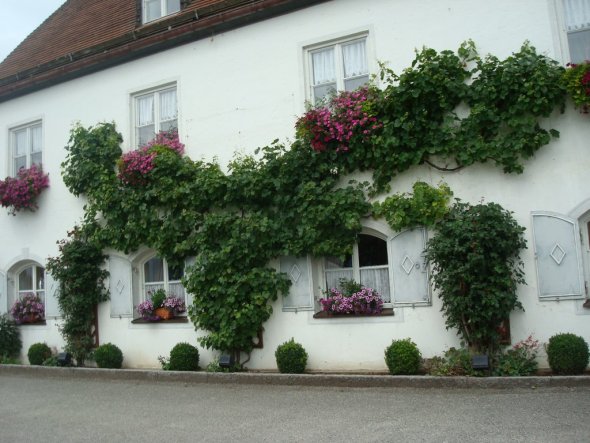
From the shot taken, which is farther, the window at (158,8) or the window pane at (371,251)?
the window at (158,8)

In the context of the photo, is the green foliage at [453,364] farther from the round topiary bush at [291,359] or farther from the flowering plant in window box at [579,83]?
the flowering plant in window box at [579,83]

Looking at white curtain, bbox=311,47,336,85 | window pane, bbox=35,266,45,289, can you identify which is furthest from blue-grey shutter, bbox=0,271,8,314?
white curtain, bbox=311,47,336,85

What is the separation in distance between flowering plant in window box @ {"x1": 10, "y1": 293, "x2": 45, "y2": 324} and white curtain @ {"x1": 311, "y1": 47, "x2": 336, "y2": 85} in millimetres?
7788

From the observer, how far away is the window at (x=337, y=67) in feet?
30.5

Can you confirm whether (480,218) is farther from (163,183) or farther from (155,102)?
(155,102)

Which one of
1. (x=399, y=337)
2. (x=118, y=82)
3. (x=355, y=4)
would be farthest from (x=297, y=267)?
(x=118, y=82)

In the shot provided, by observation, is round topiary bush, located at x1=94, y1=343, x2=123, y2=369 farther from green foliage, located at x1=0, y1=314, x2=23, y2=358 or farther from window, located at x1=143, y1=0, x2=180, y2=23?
window, located at x1=143, y1=0, x2=180, y2=23

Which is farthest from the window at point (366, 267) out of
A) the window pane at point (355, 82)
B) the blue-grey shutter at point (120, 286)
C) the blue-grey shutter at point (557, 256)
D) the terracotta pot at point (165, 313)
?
the blue-grey shutter at point (120, 286)

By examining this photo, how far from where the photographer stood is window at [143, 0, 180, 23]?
458 inches

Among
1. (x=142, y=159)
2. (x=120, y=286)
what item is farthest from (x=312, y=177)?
(x=120, y=286)

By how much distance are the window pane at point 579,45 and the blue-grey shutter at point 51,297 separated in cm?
1024

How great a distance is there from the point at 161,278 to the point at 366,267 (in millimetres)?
4113

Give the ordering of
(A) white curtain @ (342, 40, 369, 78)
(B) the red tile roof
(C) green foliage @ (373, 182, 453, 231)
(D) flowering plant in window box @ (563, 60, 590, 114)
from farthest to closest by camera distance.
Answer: (B) the red tile roof → (A) white curtain @ (342, 40, 369, 78) → (C) green foliage @ (373, 182, 453, 231) → (D) flowering plant in window box @ (563, 60, 590, 114)

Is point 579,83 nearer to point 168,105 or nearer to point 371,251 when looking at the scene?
point 371,251
